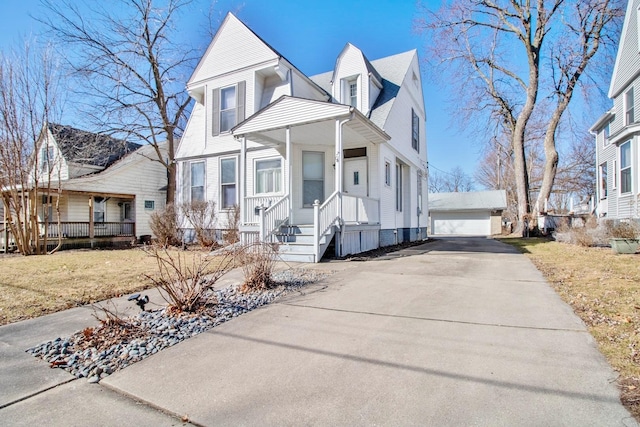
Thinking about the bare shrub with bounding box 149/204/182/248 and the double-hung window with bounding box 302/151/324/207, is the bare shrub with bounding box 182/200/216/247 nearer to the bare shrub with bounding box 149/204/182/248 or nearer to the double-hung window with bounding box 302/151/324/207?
the bare shrub with bounding box 149/204/182/248

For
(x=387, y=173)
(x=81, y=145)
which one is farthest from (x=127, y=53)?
(x=387, y=173)

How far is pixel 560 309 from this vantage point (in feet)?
14.0

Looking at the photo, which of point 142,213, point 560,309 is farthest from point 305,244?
point 142,213

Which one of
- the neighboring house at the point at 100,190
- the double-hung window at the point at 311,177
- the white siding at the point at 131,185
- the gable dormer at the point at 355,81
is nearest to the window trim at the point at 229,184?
the double-hung window at the point at 311,177

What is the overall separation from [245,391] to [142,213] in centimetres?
2042

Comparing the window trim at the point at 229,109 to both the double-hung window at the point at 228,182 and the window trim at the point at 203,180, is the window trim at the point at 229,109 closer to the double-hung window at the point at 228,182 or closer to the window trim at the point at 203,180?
the double-hung window at the point at 228,182

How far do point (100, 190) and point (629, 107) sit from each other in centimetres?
2561

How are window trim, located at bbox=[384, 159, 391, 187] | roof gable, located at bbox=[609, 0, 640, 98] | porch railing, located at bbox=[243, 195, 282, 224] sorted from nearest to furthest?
porch railing, located at bbox=[243, 195, 282, 224] → window trim, located at bbox=[384, 159, 391, 187] → roof gable, located at bbox=[609, 0, 640, 98]

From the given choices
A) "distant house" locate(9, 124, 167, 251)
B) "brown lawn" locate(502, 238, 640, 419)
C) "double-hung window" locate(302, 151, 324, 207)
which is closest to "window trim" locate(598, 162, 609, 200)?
"brown lawn" locate(502, 238, 640, 419)

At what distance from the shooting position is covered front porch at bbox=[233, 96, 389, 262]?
888 centimetres

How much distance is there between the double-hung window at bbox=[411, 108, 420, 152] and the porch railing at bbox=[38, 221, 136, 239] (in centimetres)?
1629

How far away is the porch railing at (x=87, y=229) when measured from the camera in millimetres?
16797

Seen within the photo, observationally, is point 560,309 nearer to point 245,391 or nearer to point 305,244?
point 245,391

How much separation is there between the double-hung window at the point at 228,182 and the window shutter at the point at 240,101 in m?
1.66
